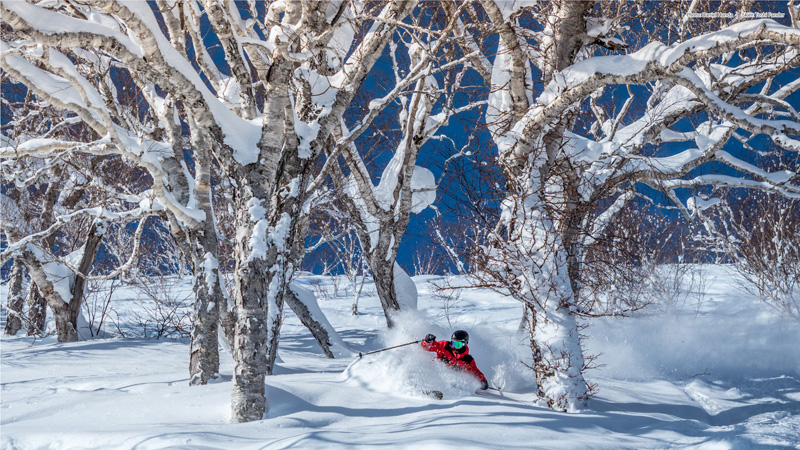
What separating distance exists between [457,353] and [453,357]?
123mm

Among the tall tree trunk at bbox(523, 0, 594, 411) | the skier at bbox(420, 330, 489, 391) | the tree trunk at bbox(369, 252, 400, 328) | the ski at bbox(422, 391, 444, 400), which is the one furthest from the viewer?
the tree trunk at bbox(369, 252, 400, 328)

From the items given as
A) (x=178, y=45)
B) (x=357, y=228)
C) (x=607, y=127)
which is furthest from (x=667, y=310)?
(x=178, y=45)

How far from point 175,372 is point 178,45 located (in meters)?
4.53

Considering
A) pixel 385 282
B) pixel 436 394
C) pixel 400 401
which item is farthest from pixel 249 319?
pixel 385 282

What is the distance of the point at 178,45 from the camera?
6.31 metres

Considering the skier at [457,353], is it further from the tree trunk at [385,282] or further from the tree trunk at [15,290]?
the tree trunk at [15,290]

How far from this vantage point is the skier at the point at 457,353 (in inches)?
241

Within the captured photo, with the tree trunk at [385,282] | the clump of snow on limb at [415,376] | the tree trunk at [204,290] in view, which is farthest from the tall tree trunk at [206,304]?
the tree trunk at [385,282]

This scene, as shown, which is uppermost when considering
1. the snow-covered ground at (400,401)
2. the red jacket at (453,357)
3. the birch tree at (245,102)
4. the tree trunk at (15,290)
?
the birch tree at (245,102)

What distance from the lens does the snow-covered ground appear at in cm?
390

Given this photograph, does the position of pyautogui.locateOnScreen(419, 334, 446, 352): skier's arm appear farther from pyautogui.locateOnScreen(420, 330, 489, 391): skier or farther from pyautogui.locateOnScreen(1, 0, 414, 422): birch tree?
pyautogui.locateOnScreen(1, 0, 414, 422): birch tree

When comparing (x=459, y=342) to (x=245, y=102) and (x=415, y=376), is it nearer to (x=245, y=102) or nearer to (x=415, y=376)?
(x=415, y=376)

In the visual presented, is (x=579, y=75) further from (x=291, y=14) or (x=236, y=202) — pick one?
(x=236, y=202)

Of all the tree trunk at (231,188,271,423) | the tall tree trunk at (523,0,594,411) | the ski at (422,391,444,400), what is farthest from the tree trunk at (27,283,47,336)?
the tall tree trunk at (523,0,594,411)
